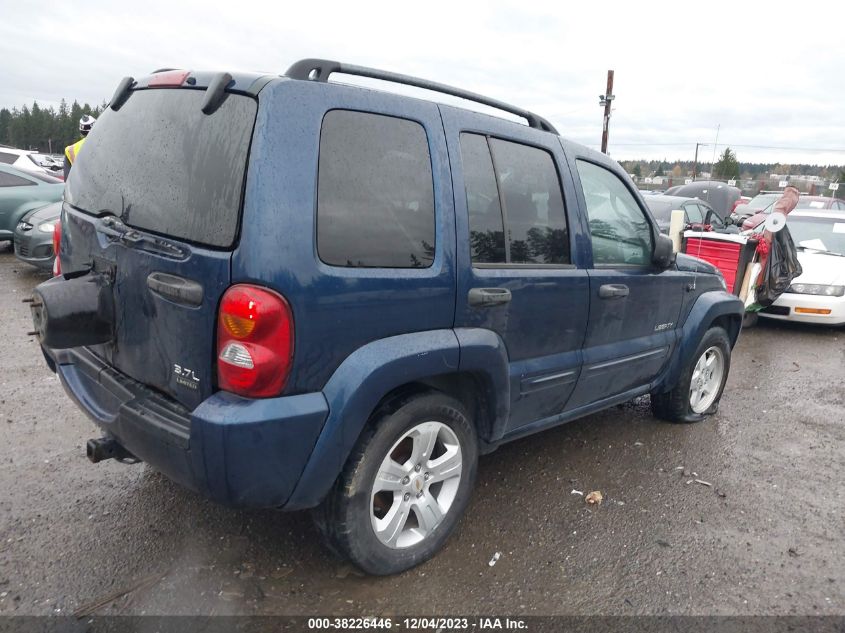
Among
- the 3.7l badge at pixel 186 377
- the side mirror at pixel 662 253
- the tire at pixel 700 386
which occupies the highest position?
the side mirror at pixel 662 253

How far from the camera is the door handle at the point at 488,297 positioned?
2.65 metres

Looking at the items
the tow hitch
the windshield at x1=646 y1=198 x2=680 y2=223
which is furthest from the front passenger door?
the windshield at x1=646 y1=198 x2=680 y2=223

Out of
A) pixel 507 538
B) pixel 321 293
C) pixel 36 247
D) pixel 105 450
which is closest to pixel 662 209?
pixel 507 538

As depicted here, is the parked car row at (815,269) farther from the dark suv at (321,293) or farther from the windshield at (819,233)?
the dark suv at (321,293)

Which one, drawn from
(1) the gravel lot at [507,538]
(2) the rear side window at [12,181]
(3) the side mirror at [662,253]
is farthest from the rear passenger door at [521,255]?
(2) the rear side window at [12,181]

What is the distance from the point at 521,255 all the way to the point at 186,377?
5.18 ft

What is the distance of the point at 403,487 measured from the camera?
8.58 ft

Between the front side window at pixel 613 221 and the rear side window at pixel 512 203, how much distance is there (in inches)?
11.8

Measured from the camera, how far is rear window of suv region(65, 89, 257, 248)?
216cm

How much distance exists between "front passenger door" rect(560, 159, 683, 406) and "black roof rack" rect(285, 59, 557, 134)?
1.19 ft

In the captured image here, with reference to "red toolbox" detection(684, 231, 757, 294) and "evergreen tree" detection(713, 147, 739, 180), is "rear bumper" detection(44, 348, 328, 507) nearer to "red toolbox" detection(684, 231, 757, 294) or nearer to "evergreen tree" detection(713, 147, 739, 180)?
"red toolbox" detection(684, 231, 757, 294)

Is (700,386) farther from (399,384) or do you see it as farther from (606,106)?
(606,106)

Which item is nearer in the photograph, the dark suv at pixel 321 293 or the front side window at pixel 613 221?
the dark suv at pixel 321 293

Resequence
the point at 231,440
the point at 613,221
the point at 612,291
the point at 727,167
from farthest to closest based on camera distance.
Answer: the point at 727,167, the point at 613,221, the point at 612,291, the point at 231,440
